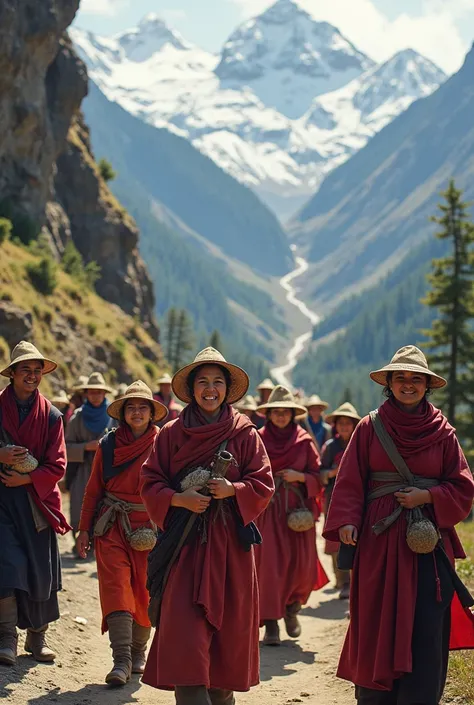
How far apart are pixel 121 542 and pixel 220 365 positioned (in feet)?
7.50

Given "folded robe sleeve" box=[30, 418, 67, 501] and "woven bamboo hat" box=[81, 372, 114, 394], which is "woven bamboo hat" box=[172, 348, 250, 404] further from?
"woven bamboo hat" box=[81, 372, 114, 394]

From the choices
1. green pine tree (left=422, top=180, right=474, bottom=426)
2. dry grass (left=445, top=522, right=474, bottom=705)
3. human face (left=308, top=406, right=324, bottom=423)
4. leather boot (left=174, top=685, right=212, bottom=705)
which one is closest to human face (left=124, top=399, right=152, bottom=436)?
leather boot (left=174, top=685, right=212, bottom=705)

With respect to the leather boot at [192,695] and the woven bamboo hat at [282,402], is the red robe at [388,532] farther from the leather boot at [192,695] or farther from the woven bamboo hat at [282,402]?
the woven bamboo hat at [282,402]

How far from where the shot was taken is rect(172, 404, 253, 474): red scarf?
7594 millimetres

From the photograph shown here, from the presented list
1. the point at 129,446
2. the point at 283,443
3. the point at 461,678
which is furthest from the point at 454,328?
the point at 461,678

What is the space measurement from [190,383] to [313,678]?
3484 mm

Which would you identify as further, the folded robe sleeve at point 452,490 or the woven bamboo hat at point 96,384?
the woven bamboo hat at point 96,384

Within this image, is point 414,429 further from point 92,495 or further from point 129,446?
point 92,495

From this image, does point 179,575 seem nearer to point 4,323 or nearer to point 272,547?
point 272,547

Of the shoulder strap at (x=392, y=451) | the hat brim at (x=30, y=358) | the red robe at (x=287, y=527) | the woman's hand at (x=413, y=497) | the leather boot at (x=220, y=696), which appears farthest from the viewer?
the red robe at (x=287, y=527)

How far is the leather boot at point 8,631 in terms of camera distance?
8672 millimetres

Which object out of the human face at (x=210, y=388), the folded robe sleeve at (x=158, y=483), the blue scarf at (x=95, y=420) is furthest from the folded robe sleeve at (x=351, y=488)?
the blue scarf at (x=95, y=420)

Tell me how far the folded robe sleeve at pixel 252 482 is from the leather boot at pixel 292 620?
4.63 meters

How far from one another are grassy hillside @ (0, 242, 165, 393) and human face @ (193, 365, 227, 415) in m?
19.0
